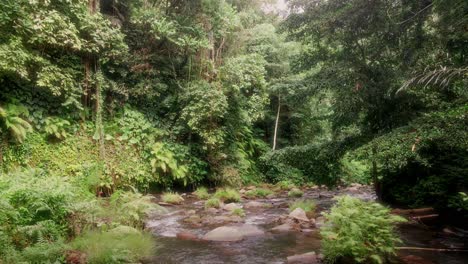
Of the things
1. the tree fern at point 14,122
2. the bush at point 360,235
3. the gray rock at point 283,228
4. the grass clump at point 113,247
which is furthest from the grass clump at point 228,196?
the bush at point 360,235

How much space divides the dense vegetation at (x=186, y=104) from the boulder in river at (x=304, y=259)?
115 centimetres

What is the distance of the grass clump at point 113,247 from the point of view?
482 cm

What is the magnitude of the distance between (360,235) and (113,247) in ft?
12.6

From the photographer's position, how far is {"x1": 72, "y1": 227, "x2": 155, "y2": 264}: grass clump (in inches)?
190

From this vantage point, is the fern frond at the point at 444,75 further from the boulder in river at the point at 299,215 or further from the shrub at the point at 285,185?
the shrub at the point at 285,185

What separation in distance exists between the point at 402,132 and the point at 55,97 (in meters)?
11.7

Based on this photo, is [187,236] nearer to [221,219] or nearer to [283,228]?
[221,219]

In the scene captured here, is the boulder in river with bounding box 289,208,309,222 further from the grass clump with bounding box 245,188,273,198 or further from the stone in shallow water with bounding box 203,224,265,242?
the grass clump with bounding box 245,188,273,198

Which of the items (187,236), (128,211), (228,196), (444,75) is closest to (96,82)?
(228,196)

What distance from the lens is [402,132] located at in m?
7.45

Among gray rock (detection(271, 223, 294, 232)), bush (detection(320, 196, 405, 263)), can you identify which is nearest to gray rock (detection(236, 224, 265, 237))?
gray rock (detection(271, 223, 294, 232))

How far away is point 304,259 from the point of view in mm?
5605

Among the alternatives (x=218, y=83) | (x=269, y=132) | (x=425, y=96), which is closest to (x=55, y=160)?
(x=218, y=83)

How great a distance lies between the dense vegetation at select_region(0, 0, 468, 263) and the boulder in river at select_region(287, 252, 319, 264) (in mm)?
1148
